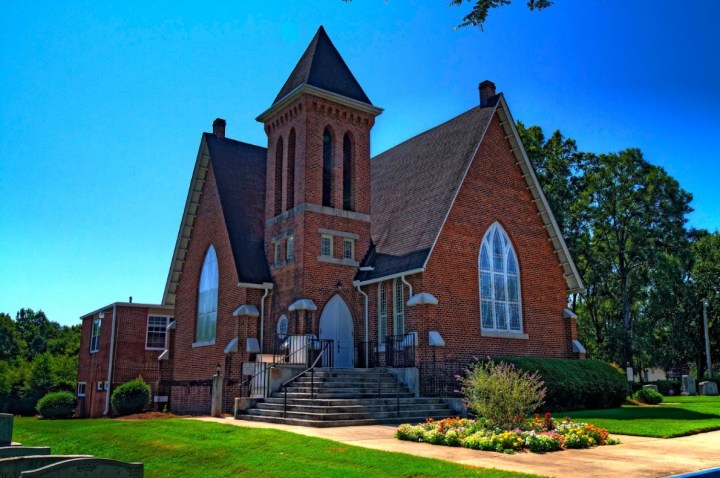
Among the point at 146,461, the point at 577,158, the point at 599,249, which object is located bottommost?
the point at 146,461

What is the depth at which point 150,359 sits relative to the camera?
32.7m

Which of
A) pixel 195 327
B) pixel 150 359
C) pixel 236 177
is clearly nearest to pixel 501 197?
pixel 236 177

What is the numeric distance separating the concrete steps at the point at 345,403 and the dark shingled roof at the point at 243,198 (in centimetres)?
638

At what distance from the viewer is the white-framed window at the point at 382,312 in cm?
2260

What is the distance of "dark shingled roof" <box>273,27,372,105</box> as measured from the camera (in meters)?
24.6

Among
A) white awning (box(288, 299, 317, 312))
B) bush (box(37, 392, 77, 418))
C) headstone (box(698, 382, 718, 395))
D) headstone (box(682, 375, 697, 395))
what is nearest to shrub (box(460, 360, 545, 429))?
white awning (box(288, 299, 317, 312))

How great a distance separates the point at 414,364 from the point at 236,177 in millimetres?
12185

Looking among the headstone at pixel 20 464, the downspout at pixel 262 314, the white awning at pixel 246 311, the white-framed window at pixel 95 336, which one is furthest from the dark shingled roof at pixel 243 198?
the headstone at pixel 20 464

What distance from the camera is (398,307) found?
874 inches

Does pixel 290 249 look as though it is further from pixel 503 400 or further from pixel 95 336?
pixel 95 336

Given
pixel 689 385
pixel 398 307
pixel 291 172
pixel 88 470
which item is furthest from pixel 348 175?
pixel 689 385

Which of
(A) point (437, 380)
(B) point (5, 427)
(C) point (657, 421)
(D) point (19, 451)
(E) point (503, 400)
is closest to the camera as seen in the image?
(D) point (19, 451)

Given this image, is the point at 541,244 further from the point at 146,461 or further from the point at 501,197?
the point at 146,461

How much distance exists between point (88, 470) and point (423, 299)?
51.0 feet
